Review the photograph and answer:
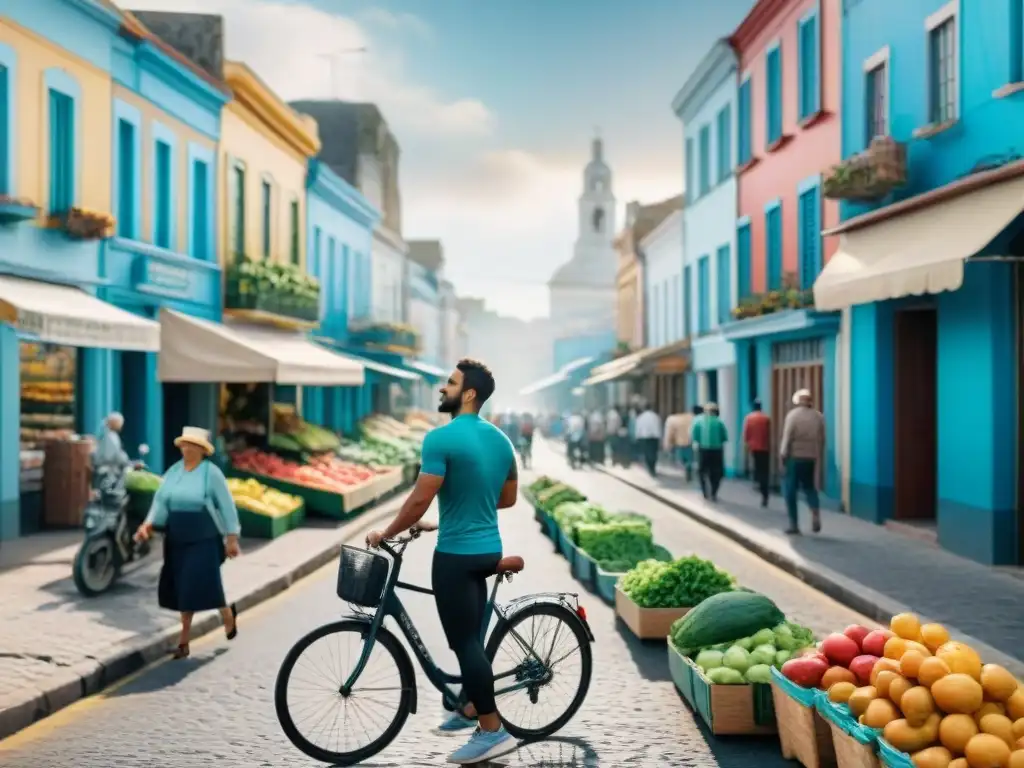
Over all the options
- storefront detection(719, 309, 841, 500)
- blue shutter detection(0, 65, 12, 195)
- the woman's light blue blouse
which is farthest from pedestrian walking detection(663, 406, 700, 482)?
the woman's light blue blouse

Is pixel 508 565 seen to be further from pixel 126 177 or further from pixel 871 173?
pixel 126 177

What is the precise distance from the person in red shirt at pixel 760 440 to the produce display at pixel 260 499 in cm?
751

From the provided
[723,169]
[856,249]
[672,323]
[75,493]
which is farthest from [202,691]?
[672,323]

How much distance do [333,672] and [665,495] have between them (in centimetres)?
1743

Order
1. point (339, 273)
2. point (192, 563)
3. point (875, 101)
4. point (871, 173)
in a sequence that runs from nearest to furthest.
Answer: point (192, 563) → point (871, 173) → point (875, 101) → point (339, 273)

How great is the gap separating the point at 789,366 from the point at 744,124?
23.4 ft

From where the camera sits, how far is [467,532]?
18.9ft

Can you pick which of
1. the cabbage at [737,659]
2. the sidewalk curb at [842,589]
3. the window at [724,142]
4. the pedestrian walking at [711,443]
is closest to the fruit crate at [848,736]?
the cabbage at [737,659]

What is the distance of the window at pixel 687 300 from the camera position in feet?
116

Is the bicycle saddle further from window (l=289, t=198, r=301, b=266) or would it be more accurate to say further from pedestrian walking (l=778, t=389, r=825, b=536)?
window (l=289, t=198, r=301, b=266)

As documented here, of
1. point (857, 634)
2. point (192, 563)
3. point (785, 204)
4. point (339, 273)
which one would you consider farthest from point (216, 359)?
point (339, 273)

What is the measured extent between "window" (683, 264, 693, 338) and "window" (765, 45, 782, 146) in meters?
9.98

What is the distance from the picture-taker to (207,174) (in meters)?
22.4

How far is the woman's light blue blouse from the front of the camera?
888 centimetres
